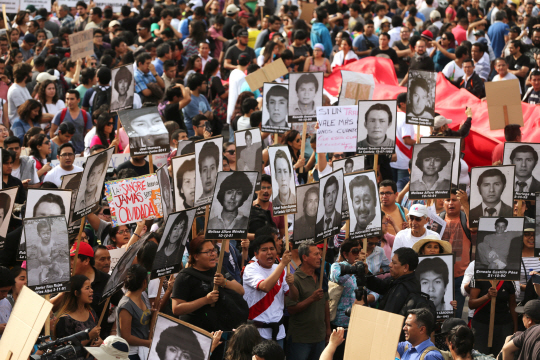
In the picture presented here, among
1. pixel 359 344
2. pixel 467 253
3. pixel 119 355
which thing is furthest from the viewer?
pixel 467 253

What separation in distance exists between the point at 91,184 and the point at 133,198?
49 cm

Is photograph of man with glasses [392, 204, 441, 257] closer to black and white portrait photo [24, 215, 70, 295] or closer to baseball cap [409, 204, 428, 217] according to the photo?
Answer: baseball cap [409, 204, 428, 217]

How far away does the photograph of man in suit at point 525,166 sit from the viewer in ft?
28.5

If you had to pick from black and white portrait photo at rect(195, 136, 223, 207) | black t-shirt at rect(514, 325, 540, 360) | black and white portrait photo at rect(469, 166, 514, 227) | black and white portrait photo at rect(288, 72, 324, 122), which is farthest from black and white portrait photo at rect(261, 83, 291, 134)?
black t-shirt at rect(514, 325, 540, 360)

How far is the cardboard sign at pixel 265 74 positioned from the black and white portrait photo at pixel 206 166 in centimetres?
339

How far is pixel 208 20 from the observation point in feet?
61.8

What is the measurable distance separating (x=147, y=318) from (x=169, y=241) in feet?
2.06

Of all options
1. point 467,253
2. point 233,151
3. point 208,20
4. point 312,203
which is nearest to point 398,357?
point 312,203

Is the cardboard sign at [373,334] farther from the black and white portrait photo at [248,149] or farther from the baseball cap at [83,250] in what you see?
the black and white portrait photo at [248,149]

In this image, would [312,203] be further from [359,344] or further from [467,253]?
[359,344]

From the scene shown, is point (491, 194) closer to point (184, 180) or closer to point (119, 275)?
point (184, 180)

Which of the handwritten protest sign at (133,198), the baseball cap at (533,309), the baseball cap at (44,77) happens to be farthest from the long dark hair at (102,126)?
the baseball cap at (533,309)

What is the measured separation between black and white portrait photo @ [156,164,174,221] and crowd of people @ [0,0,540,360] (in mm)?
161

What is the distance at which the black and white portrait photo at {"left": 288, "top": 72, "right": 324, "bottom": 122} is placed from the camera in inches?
401
